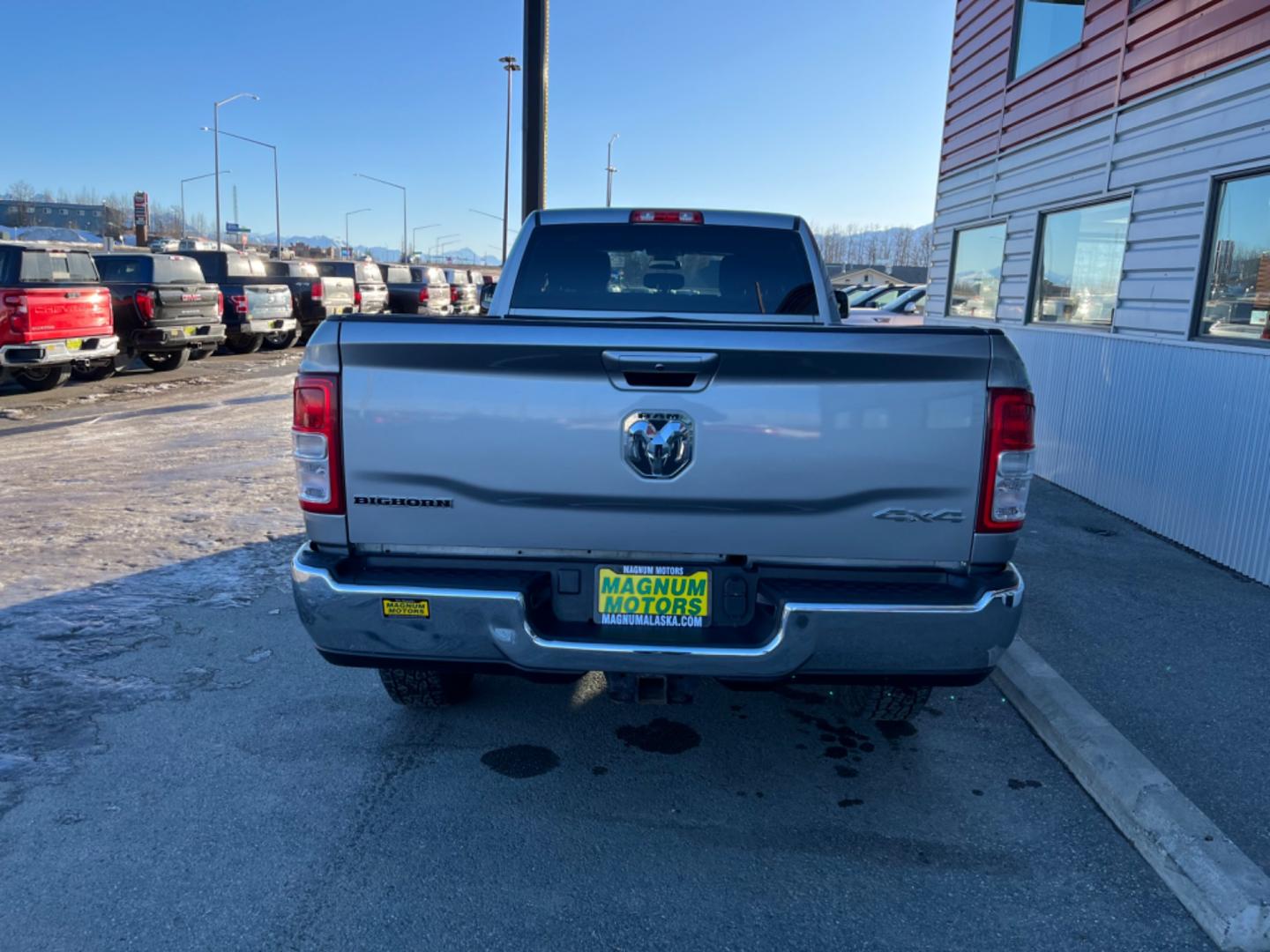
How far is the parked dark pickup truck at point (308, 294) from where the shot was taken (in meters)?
21.1

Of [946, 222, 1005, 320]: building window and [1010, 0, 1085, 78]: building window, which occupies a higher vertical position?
[1010, 0, 1085, 78]: building window

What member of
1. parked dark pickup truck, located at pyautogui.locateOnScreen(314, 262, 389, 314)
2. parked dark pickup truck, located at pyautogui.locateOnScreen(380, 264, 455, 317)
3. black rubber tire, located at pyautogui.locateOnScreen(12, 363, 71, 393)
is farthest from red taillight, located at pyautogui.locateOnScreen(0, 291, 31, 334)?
parked dark pickup truck, located at pyautogui.locateOnScreen(380, 264, 455, 317)

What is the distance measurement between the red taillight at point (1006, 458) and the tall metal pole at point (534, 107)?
694 centimetres

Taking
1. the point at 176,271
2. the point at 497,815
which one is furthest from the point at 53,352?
the point at 497,815

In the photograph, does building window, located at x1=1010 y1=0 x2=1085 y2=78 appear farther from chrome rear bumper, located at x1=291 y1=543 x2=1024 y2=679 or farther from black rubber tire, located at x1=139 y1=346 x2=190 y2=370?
black rubber tire, located at x1=139 y1=346 x2=190 y2=370

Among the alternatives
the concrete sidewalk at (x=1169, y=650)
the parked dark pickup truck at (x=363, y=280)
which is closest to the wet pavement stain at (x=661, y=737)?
the concrete sidewalk at (x=1169, y=650)

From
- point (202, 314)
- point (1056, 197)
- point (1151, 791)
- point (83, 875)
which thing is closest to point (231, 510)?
point (83, 875)

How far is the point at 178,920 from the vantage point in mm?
2547

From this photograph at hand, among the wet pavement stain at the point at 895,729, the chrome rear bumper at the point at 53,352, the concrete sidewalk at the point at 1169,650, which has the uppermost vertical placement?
the chrome rear bumper at the point at 53,352

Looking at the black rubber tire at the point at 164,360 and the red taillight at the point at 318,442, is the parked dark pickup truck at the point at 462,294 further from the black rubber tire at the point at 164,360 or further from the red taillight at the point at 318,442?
the red taillight at the point at 318,442

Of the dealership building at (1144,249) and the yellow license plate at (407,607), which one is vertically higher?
the dealership building at (1144,249)

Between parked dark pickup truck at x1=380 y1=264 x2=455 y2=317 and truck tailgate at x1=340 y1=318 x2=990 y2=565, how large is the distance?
22.4 meters

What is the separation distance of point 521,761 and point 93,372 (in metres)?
13.9

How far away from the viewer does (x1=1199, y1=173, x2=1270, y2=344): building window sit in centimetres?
607
